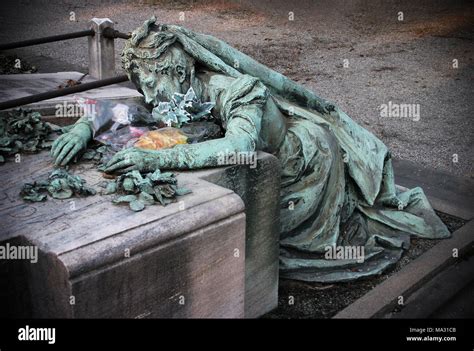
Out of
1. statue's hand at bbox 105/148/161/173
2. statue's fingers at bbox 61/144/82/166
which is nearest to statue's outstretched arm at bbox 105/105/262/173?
statue's hand at bbox 105/148/161/173

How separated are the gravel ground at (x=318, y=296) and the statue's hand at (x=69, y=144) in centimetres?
153

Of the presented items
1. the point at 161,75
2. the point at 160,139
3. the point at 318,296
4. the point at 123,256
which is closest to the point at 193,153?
the point at 160,139

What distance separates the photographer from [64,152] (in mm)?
3697

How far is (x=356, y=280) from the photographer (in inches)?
167

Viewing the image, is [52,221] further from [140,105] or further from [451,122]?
[451,122]

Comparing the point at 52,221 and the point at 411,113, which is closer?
the point at 52,221

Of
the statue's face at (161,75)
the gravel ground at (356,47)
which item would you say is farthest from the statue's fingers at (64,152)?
the gravel ground at (356,47)

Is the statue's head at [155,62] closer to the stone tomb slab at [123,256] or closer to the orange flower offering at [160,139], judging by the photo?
the orange flower offering at [160,139]

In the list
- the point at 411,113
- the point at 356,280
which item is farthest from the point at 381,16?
the point at 356,280

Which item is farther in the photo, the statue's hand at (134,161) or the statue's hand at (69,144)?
the statue's hand at (69,144)

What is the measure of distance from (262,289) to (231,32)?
8703mm

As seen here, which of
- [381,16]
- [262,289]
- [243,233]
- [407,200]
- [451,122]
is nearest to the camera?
[243,233]

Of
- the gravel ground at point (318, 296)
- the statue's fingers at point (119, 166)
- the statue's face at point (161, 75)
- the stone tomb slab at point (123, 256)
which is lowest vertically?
the gravel ground at point (318, 296)

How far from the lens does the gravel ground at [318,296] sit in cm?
400
